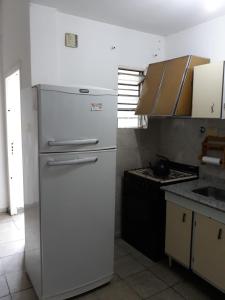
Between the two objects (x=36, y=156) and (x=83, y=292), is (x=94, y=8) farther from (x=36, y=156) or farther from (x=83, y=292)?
(x=83, y=292)

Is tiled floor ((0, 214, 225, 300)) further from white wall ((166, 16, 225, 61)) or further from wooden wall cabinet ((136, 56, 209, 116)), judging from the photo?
white wall ((166, 16, 225, 61))

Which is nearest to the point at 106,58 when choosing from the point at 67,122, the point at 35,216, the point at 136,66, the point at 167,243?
the point at 136,66

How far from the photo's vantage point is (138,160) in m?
3.26

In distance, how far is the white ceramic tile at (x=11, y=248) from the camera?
2863 millimetres

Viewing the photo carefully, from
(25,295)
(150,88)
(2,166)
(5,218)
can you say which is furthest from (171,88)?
(5,218)

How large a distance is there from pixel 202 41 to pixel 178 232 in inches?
79.0

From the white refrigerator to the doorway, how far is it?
155 centimetres

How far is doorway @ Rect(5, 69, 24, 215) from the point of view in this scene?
11.9ft

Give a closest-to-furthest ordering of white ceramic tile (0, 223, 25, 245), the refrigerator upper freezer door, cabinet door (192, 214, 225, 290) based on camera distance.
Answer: the refrigerator upper freezer door, cabinet door (192, 214, 225, 290), white ceramic tile (0, 223, 25, 245)

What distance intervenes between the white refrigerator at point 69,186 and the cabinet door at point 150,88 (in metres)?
0.74

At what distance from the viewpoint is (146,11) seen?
96.2 inches

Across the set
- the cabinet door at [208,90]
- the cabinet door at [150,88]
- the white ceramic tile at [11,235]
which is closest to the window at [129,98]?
the cabinet door at [150,88]

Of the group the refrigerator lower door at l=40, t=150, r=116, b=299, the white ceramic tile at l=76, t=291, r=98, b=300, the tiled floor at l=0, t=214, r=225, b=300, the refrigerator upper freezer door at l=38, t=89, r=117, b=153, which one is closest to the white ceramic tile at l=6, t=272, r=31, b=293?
the tiled floor at l=0, t=214, r=225, b=300

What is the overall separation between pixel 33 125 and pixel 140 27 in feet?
5.86
